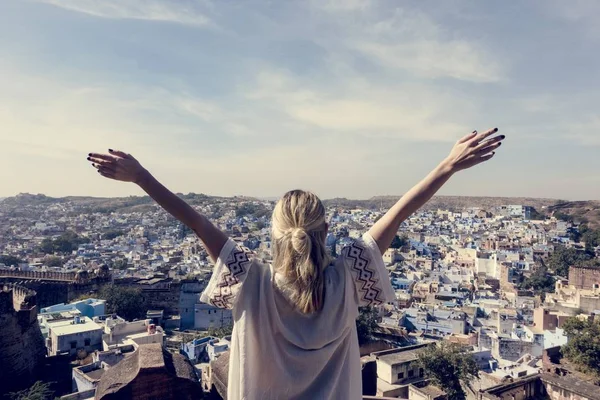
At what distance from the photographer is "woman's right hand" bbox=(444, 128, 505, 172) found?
1330mm

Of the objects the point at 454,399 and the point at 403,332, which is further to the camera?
the point at 403,332

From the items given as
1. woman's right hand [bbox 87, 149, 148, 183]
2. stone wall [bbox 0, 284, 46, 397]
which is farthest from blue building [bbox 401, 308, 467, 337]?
woman's right hand [bbox 87, 149, 148, 183]

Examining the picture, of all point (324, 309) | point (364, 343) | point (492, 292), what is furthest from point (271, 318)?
point (492, 292)

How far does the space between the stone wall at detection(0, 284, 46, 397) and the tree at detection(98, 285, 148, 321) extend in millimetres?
7276

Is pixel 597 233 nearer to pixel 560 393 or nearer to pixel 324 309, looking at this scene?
pixel 560 393

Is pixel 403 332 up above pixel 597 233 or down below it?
below

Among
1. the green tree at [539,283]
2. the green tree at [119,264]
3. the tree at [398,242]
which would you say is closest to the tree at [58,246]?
the green tree at [119,264]

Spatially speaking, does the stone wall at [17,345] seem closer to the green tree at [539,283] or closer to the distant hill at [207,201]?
the green tree at [539,283]

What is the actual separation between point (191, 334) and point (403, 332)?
6919mm

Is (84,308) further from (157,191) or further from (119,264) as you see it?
(157,191)

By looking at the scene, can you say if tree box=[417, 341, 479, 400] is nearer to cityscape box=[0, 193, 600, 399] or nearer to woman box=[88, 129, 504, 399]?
cityscape box=[0, 193, 600, 399]

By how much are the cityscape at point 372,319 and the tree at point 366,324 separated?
5 centimetres

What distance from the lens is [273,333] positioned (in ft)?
3.96

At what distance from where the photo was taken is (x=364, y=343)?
1431 centimetres
